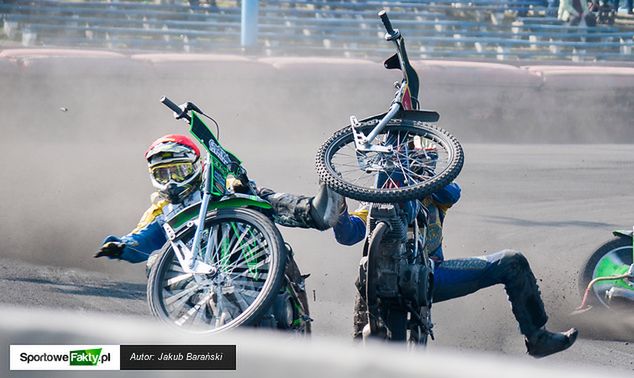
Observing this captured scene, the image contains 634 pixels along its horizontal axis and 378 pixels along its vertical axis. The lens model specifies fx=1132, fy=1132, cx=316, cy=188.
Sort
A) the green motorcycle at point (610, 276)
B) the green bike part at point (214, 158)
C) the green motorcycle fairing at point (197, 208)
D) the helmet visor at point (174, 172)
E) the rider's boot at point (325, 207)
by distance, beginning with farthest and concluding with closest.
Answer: the green motorcycle at point (610, 276), the helmet visor at point (174, 172), the rider's boot at point (325, 207), the green bike part at point (214, 158), the green motorcycle fairing at point (197, 208)

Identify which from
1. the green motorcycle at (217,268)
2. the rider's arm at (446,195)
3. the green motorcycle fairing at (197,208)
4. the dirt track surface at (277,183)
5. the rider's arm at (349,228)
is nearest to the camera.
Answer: the green motorcycle at (217,268)

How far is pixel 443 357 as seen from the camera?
295 cm

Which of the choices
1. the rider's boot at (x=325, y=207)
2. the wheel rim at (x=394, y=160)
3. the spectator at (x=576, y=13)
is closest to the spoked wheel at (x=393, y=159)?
the wheel rim at (x=394, y=160)

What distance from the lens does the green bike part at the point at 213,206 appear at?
5711mm

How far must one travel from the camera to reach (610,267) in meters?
8.14

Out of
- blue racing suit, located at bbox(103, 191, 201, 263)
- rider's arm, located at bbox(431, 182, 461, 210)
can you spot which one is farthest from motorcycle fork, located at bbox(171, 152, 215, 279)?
rider's arm, located at bbox(431, 182, 461, 210)

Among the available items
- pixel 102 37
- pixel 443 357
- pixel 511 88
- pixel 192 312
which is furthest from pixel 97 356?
pixel 102 37

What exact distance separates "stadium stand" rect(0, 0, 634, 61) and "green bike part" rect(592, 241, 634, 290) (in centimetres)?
1103

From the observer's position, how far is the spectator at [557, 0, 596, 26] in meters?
21.5

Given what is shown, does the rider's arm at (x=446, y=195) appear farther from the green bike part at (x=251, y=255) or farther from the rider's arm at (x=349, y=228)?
the green bike part at (x=251, y=255)

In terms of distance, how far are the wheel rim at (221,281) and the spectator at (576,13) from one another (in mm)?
17030

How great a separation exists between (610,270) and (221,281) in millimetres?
3624

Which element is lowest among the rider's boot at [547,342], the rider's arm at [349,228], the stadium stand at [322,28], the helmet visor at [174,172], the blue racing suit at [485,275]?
the rider's boot at [547,342]

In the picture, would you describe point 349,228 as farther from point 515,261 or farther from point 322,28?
point 322,28
